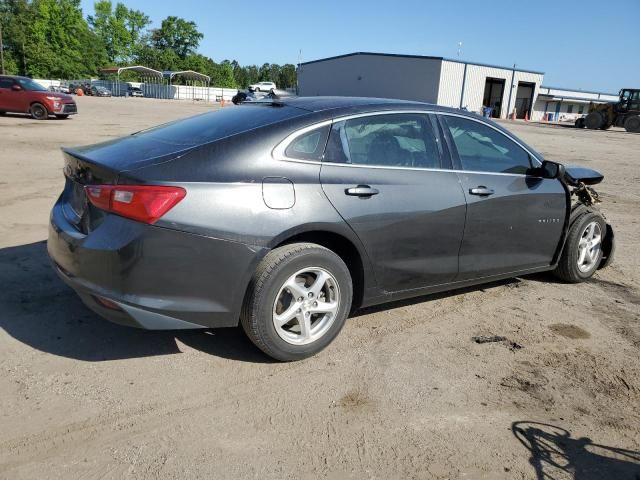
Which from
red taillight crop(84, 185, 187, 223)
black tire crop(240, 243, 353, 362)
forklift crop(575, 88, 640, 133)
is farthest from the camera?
forklift crop(575, 88, 640, 133)

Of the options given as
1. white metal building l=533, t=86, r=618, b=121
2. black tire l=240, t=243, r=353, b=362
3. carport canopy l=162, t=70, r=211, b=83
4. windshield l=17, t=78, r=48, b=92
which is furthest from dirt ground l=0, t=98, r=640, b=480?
carport canopy l=162, t=70, r=211, b=83

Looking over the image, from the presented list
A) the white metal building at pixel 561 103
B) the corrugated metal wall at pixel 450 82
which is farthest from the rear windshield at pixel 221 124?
the white metal building at pixel 561 103

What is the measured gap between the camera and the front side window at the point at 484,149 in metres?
4.09

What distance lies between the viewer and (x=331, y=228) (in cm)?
330

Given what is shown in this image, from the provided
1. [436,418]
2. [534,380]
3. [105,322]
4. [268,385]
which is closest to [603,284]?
[534,380]

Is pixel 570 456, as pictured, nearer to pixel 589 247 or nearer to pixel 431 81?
pixel 589 247

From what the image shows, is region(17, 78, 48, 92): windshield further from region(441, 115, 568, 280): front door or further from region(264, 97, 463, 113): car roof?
region(441, 115, 568, 280): front door

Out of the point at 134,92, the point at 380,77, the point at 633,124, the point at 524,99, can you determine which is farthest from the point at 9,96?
the point at 134,92

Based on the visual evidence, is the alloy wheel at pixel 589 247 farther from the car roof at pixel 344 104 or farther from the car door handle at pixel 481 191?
the car roof at pixel 344 104

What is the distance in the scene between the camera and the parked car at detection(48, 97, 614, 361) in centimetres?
289

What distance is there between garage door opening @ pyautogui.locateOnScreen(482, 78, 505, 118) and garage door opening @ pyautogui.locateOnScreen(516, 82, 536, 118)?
4942mm

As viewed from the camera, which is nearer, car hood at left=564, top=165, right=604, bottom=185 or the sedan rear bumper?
the sedan rear bumper

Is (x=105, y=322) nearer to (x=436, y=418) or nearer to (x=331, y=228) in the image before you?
(x=331, y=228)

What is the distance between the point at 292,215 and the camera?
313cm
